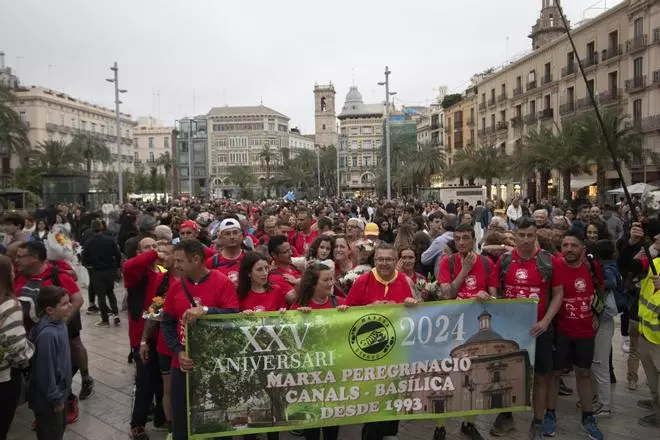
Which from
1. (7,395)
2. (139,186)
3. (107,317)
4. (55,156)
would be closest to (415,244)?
(7,395)

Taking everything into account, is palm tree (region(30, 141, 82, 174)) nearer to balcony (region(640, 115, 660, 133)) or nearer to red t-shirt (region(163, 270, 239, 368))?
balcony (region(640, 115, 660, 133))

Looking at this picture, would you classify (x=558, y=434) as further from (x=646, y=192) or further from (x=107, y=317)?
(x=646, y=192)

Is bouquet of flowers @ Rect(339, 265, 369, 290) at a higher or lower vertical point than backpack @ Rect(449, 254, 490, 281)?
lower

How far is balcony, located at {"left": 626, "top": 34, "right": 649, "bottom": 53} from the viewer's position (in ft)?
103

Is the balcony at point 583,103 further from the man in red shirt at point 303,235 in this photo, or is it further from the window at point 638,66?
the man in red shirt at point 303,235

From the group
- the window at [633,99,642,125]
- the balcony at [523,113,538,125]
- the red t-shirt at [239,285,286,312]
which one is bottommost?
the red t-shirt at [239,285,286,312]

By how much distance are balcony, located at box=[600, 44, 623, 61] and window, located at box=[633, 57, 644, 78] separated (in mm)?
1423

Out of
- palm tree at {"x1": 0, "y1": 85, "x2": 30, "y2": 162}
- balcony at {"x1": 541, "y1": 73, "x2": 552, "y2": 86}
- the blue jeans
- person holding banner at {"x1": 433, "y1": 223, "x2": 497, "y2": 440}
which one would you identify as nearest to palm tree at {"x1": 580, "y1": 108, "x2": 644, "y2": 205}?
balcony at {"x1": 541, "y1": 73, "x2": 552, "y2": 86}

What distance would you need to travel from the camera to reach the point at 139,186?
7612 cm

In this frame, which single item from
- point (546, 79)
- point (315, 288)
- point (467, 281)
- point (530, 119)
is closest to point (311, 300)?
point (315, 288)

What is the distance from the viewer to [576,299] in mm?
4914

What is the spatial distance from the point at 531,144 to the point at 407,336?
28.6 m

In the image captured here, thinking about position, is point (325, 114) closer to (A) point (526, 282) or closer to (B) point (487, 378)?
(A) point (526, 282)

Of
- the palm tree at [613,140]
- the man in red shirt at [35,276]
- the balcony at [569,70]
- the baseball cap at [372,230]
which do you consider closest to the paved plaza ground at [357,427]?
the man in red shirt at [35,276]
